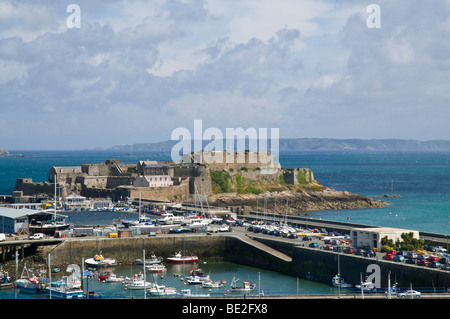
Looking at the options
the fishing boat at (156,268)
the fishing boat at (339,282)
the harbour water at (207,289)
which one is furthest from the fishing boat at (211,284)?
the fishing boat at (339,282)

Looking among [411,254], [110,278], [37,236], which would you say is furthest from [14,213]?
[411,254]

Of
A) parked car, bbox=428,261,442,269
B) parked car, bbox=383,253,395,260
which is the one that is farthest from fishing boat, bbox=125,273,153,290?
parked car, bbox=428,261,442,269

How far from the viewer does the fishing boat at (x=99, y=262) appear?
33.0m

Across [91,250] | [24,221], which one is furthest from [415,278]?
[24,221]

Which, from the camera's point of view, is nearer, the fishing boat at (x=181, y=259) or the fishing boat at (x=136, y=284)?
the fishing boat at (x=136, y=284)

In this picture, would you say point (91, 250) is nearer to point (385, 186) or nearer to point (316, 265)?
point (316, 265)

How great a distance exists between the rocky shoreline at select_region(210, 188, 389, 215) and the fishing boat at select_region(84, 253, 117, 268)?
2681cm

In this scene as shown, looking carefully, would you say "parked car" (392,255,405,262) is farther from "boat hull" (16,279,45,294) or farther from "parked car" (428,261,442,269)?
"boat hull" (16,279,45,294)

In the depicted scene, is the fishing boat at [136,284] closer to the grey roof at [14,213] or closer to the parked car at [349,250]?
the parked car at [349,250]

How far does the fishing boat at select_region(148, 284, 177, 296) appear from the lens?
86.1 feet

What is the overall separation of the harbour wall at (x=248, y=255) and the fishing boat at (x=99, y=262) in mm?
718

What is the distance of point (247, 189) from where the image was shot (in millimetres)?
67688
